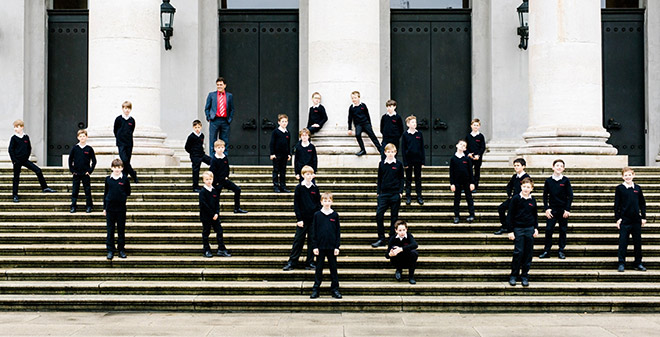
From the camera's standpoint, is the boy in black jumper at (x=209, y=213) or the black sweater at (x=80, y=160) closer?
the boy in black jumper at (x=209, y=213)

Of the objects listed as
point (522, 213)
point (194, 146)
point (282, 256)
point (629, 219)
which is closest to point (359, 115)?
point (194, 146)

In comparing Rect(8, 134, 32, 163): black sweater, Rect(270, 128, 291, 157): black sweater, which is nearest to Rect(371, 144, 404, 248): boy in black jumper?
Rect(270, 128, 291, 157): black sweater

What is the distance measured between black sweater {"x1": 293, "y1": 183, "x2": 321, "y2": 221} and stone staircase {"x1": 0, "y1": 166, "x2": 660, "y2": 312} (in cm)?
92

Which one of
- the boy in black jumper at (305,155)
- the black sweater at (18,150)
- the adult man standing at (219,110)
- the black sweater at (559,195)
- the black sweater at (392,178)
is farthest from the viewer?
the adult man standing at (219,110)

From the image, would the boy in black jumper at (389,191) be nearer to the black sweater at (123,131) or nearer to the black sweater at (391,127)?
the black sweater at (391,127)

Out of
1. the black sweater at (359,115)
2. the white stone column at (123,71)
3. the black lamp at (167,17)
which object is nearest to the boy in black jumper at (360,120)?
the black sweater at (359,115)

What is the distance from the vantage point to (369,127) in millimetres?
17969

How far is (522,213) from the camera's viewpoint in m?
11.9

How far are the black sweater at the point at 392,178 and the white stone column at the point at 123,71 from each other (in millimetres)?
7286

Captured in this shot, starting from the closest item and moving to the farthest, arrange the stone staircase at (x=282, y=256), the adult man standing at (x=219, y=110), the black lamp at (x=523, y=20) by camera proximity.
Answer: the stone staircase at (x=282, y=256)
the adult man standing at (x=219, y=110)
the black lamp at (x=523, y=20)

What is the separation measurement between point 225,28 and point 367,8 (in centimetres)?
718

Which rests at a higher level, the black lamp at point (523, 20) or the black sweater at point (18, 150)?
→ the black lamp at point (523, 20)

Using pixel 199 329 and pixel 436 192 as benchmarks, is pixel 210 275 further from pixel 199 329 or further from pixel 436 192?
pixel 436 192

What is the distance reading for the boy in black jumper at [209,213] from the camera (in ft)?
41.9
